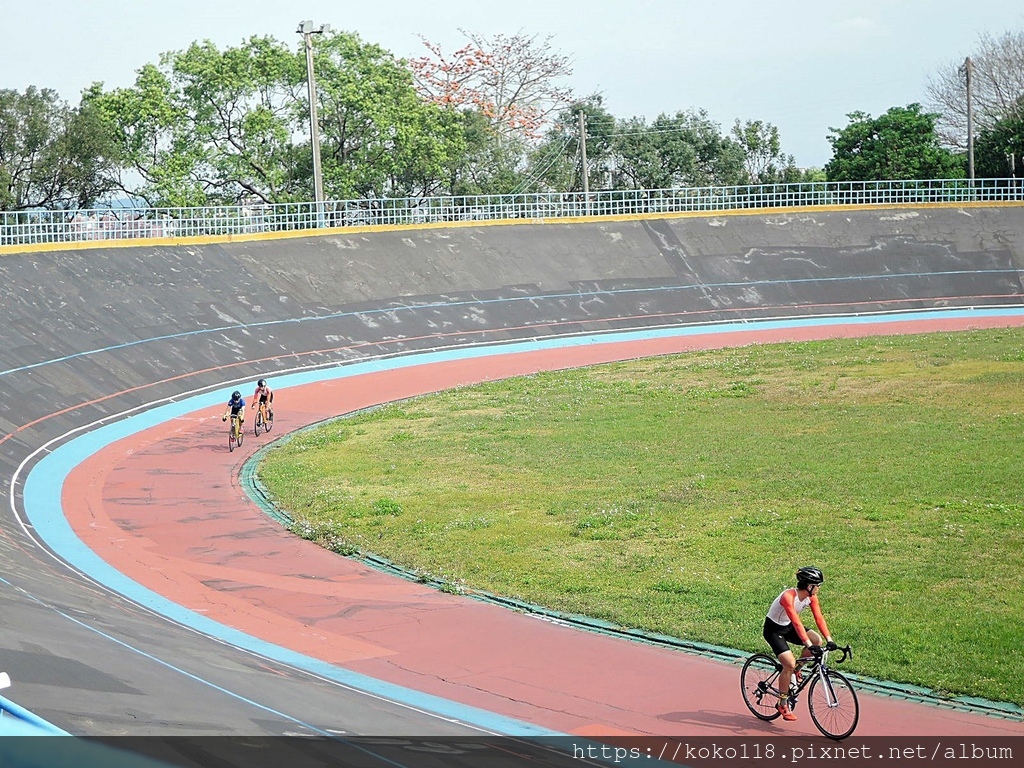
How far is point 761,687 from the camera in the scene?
34.2 ft

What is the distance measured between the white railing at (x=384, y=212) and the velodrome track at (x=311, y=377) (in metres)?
1.38

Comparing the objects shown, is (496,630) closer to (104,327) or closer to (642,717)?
(642,717)

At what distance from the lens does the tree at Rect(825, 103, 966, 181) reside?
58000 mm

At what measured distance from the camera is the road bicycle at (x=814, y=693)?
9914 millimetres

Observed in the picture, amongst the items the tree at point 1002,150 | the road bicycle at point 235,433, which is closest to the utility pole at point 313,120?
the road bicycle at point 235,433

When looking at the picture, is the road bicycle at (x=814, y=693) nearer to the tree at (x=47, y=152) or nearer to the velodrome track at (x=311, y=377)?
the velodrome track at (x=311, y=377)

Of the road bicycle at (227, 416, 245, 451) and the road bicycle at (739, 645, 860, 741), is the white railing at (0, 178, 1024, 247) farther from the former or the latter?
the road bicycle at (739, 645, 860, 741)

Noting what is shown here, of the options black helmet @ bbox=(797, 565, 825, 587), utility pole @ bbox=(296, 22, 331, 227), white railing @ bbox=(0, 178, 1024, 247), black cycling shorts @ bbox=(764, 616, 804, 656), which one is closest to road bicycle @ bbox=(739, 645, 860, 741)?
black cycling shorts @ bbox=(764, 616, 804, 656)

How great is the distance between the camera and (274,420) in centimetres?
2778

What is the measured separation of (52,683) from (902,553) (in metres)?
9.98

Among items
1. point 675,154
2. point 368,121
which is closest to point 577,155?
point 675,154

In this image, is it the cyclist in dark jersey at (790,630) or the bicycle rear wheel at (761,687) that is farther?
the bicycle rear wheel at (761,687)

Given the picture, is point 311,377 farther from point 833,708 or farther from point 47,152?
point 833,708

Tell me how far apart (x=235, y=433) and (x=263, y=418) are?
135 centimetres
